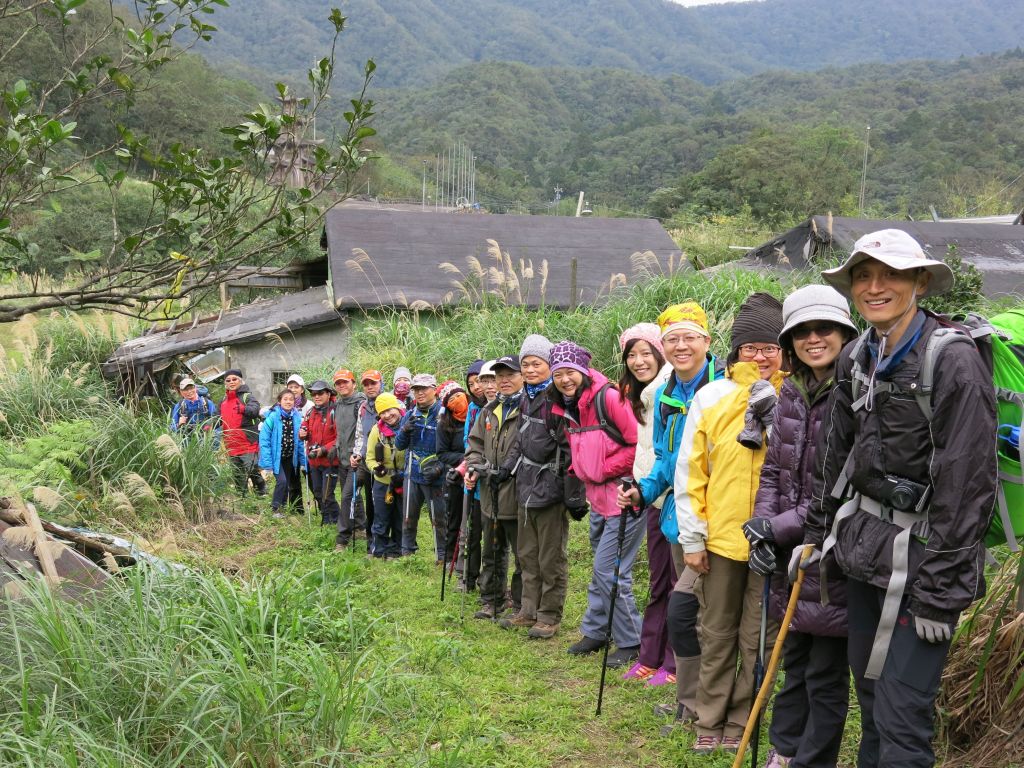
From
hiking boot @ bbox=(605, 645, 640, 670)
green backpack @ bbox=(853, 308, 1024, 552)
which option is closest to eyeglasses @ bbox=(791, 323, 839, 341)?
green backpack @ bbox=(853, 308, 1024, 552)

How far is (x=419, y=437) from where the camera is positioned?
8328mm

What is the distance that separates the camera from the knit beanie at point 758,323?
13.8 feet

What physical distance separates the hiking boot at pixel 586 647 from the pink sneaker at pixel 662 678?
2.16 ft

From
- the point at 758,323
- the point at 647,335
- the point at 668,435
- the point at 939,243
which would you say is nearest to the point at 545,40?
the point at 939,243

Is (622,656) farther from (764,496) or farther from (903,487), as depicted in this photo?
(903,487)

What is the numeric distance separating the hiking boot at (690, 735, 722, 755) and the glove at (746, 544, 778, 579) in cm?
106

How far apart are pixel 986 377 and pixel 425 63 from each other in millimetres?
152020

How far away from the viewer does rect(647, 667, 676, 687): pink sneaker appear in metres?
5.17

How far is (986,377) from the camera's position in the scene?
2.68m

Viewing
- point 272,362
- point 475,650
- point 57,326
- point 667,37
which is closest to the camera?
point 475,650

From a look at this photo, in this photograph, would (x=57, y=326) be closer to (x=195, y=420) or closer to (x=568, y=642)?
(x=195, y=420)

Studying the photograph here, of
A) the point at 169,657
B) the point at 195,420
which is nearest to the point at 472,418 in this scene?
the point at 169,657

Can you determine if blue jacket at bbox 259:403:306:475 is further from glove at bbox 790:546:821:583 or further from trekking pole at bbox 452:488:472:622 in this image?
glove at bbox 790:546:821:583

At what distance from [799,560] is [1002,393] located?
3.29ft
